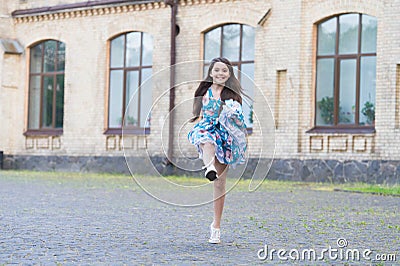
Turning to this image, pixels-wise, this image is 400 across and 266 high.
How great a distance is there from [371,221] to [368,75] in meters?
10.2

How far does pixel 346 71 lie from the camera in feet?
67.9

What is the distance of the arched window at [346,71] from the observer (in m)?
20.3

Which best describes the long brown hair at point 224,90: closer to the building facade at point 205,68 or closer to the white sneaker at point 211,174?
the white sneaker at point 211,174

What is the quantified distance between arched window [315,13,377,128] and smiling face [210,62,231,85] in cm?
1289

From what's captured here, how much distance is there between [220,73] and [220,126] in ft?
1.64

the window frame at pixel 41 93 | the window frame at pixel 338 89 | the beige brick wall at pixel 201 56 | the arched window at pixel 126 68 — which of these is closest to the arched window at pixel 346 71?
the window frame at pixel 338 89

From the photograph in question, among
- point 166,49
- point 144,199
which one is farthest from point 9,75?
point 144,199

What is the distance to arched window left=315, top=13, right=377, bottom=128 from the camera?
66.6 ft

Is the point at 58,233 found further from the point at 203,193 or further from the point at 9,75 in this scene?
the point at 9,75

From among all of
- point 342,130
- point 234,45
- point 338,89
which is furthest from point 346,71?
point 234,45

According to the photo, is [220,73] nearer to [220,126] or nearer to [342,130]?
[220,126]

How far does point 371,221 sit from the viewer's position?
1062 centimetres

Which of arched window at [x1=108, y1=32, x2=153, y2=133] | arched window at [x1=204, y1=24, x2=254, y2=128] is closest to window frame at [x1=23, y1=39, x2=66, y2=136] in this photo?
arched window at [x1=108, y1=32, x2=153, y2=133]

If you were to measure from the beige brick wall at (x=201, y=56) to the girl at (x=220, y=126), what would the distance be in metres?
7.33
